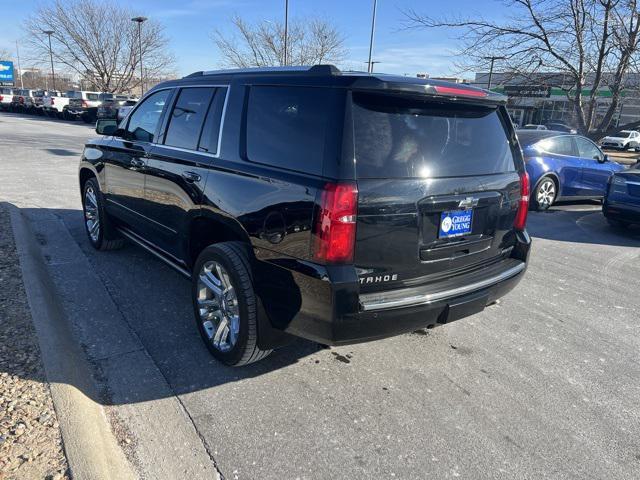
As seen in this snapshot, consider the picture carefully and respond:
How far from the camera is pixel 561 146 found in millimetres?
9508

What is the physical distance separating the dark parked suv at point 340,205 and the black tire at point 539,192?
618 cm

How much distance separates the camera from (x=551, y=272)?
18.7ft

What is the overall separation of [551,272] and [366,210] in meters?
4.05

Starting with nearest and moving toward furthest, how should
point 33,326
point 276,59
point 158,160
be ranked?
point 33,326
point 158,160
point 276,59

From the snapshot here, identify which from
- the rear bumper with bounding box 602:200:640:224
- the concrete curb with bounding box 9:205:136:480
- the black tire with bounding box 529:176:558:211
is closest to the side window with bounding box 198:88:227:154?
the concrete curb with bounding box 9:205:136:480

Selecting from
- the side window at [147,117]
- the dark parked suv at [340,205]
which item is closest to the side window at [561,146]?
the dark parked suv at [340,205]

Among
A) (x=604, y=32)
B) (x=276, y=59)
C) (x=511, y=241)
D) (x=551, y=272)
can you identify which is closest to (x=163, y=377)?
(x=511, y=241)

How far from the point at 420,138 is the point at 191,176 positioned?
1.67m

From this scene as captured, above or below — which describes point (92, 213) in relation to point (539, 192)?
below

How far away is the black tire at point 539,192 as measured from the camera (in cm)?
920

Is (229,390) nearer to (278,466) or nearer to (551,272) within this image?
(278,466)

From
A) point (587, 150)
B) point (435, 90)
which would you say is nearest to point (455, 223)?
point (435, 90)

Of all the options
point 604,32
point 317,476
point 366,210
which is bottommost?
point 317,476

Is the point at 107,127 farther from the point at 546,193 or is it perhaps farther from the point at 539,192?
the point at 546,193
